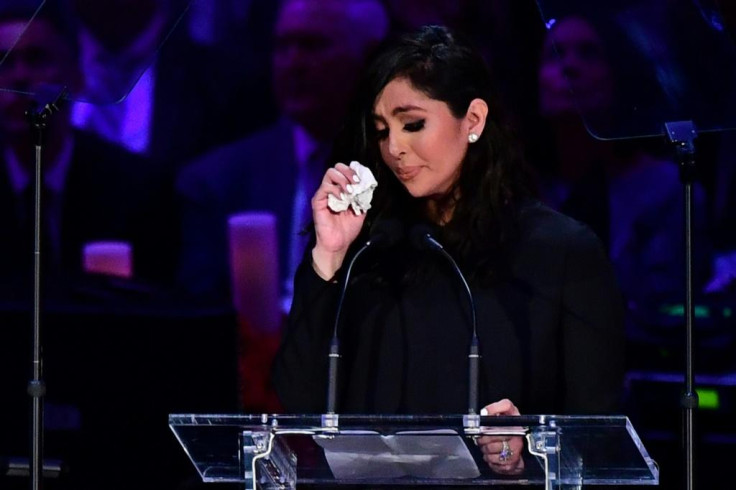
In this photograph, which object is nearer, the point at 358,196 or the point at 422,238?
the point at 422,238

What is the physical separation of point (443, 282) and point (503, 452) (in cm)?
86

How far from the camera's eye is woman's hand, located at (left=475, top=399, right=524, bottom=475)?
77.9 inches

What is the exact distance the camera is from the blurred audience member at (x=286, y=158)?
3.85 m

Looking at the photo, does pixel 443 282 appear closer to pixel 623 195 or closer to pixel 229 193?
pixel 623 195

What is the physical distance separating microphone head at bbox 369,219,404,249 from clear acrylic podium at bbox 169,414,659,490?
55 centimetres

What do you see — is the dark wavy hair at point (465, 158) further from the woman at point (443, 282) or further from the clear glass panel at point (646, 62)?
the clear glass panel at point (646, 62)

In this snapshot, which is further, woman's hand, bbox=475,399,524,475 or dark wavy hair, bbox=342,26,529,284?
dark wavy hair, bbox=342,26,529,284

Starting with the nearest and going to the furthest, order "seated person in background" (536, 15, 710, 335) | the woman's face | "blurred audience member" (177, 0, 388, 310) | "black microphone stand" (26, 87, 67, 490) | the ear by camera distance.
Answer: "black microphone stand" (26, 87, 67, 490) < the woman's face < the ear < "seated person in background" (536, 15, 710, 335) < "blurred audience member" (177, 0, 388, 310)

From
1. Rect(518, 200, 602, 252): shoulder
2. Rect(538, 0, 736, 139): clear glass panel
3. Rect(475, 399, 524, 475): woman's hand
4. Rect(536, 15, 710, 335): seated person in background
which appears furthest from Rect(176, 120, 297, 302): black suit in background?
Rect(475, 399, 524, 475): woman's hand

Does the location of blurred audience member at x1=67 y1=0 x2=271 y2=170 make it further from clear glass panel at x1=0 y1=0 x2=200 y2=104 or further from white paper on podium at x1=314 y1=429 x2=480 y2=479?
white paper on podium at x1=314 y1=429 x2=480 y2=479

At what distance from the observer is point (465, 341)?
2.74 meters

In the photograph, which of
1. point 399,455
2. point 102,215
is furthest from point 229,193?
point 399,455

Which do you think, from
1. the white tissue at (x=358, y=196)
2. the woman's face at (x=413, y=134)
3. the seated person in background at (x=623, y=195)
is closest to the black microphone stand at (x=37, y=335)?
the white tissue at (x=358, y=196)

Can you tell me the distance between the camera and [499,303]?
2770 mm
